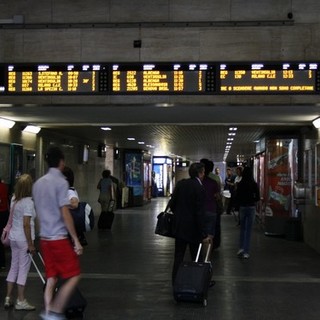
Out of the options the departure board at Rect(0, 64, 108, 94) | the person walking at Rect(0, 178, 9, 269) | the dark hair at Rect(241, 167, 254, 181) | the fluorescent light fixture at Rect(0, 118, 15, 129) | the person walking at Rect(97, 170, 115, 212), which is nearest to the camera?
the departure board at Rect(0, 64, 108, 94)

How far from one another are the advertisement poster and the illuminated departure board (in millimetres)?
6081

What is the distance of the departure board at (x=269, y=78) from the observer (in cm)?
831

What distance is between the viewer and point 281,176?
1444 centimetres

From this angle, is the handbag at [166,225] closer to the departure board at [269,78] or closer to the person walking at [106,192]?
the departure board at [269,78]

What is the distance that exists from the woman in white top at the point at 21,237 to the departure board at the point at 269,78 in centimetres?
341

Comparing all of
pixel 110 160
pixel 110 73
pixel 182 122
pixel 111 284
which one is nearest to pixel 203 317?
pixel 111 284

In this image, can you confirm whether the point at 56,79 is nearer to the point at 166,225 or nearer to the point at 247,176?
the point at 166,225

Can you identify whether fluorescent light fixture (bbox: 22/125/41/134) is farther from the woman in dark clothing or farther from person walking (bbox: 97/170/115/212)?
the woman in dark clothing

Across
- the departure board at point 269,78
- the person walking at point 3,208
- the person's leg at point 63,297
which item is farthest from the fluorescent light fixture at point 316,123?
the person's leg at point 63,297

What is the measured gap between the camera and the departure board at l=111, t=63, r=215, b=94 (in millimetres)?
8406

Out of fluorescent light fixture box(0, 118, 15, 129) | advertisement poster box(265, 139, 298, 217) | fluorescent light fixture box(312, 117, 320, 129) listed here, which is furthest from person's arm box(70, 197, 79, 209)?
advertisement poster box(265, 139, 298, 217)

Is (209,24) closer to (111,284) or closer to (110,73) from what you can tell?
(110,73)

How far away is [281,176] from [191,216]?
8.08m

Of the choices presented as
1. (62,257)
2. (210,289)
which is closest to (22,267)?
(62,257)
